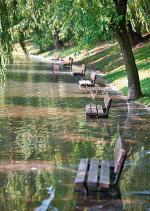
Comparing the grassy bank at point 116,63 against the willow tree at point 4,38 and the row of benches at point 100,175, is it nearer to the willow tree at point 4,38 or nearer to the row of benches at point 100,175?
the willow tree at point 4,38

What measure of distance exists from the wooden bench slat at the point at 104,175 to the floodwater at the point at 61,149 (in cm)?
29

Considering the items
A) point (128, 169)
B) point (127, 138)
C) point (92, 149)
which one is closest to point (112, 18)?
point (127, 138)

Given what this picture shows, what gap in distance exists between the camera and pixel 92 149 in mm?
13055

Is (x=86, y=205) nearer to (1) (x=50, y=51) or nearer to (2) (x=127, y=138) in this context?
(2) (x=127, y=138)

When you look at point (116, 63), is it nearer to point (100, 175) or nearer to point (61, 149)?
point (61, 149)

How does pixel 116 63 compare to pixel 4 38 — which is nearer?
pixel 4 38

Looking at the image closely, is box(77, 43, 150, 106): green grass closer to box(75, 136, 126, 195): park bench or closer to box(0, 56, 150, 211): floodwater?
box(0, 56, 150, 211): floodwater

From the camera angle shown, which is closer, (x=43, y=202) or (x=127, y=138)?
(x=43, y=202)

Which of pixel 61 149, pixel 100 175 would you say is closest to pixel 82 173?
pixel 100 175

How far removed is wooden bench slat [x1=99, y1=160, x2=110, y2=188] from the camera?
8979 mm

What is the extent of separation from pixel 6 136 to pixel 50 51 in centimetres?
5867

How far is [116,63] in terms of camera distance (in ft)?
122

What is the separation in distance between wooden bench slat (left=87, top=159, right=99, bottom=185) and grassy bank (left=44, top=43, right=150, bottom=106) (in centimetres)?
1062

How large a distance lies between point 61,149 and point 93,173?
147 inches
